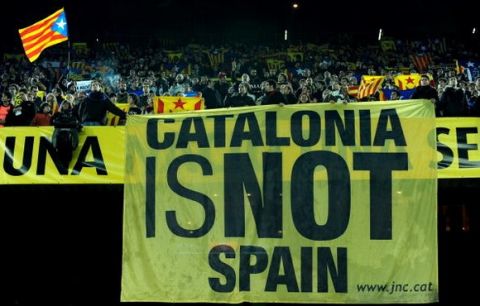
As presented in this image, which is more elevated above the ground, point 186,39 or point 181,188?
point 186,39

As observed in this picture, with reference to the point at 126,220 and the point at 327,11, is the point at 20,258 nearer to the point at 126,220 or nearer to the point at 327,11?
the point at 126,220

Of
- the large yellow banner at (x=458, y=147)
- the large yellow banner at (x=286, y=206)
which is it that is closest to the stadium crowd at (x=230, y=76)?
the large yellow banner at (x=458, y=147)

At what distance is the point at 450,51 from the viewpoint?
28797mm

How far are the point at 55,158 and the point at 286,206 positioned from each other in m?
3.33

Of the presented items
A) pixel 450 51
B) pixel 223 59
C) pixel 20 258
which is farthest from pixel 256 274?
pixel 450 51

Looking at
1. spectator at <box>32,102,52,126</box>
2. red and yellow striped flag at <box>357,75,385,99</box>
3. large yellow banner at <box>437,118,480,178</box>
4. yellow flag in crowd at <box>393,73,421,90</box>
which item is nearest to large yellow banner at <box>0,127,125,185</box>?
spectator at <box>32,102,52,126</box>

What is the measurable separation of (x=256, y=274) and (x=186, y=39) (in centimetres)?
2429

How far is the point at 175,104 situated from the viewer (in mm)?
12406

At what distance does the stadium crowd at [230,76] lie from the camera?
11.6m

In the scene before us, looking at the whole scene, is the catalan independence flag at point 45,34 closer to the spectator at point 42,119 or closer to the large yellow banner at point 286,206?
the spectator at point 42,119

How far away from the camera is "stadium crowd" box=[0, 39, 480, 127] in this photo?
1159 centimetres

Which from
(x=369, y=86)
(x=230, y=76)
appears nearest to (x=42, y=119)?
(x=369, y=86)

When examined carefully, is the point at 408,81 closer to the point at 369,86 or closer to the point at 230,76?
the point at 369,86

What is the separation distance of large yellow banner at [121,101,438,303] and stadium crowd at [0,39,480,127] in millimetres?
2325
